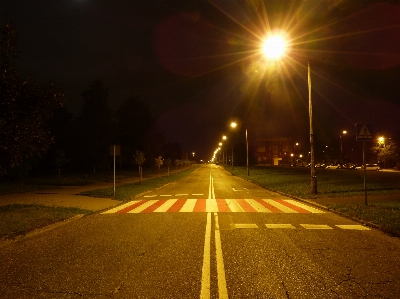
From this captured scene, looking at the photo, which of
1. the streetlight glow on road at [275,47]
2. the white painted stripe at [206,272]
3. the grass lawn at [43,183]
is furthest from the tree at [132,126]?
the white painted stripe at [206,272]

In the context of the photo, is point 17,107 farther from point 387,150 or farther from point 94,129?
point 387,150

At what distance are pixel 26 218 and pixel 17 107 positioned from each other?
3503 mm

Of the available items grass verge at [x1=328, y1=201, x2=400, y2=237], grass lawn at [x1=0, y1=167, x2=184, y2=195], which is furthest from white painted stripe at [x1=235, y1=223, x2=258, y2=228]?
grass lawn at [x1=0, y1=167, x2=184, y2=195]

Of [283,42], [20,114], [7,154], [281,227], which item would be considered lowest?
[281,227]

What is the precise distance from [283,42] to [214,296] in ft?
51.6

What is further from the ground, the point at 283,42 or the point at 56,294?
the point at 283,42

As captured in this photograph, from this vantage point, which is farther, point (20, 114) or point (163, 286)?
point (20, 114)

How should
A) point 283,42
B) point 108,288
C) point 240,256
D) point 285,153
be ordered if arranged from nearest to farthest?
1. point 108,288
2. point 240,256
3. point 283,42
4. point 285,153

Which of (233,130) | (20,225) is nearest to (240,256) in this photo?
(20,225)

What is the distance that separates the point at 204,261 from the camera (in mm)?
7094

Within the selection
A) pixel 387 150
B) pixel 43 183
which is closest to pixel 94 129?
pixel 43 183

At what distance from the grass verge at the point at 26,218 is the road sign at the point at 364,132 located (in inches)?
436

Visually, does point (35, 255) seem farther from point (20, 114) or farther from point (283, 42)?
point (283, 42)

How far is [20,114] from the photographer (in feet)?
38.7
